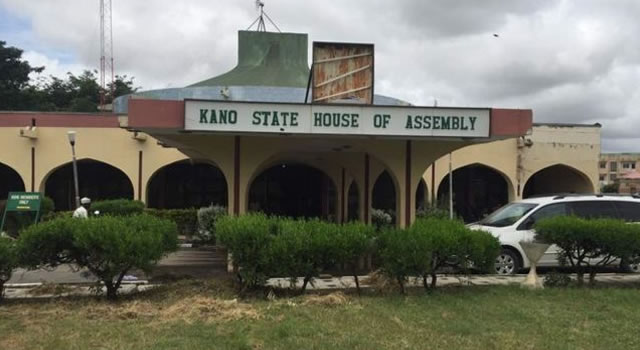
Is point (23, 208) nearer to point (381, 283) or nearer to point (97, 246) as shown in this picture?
point (97, 246)

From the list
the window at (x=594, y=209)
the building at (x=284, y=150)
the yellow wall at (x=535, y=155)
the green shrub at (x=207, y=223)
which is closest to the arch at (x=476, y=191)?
Answer: the building at (x=284, y=150)

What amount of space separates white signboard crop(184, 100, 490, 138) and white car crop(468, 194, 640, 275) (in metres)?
2.25

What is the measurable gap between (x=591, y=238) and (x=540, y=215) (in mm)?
3096

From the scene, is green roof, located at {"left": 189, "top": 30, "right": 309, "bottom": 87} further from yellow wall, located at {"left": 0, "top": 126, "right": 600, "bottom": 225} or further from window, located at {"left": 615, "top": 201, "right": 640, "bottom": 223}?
window, located at {"left": 615, "top": 201, "right": 640, "bottom": 223}

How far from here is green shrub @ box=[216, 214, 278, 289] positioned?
8.71 metres

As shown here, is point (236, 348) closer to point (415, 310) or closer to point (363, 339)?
point (363, 339)

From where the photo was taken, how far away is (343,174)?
2089 centimetres

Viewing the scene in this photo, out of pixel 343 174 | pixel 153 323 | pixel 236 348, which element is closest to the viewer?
pixel 236 348

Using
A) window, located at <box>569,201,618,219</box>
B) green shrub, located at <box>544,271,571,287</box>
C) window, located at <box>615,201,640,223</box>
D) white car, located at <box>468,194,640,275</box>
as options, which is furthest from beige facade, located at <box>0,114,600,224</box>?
green shrub, located at <box>544,271,571,287</box>

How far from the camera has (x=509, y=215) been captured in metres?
13.4

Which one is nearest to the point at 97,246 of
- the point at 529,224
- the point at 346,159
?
the point at 529,224

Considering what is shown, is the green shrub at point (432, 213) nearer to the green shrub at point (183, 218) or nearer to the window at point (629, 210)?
the window at point (629, 210)

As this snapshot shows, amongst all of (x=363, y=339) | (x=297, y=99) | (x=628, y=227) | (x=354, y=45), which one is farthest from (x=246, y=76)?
(x=363, y=339)

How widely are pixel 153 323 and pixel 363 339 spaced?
2520 mm
